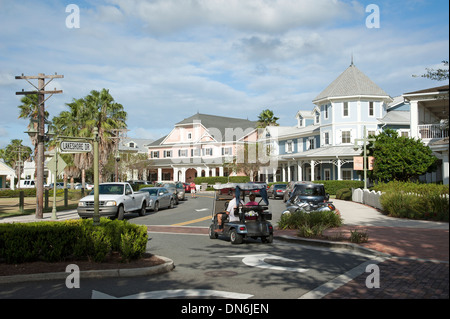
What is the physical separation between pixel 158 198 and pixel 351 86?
1040 inches

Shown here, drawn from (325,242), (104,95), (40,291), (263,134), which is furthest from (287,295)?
(263,134)

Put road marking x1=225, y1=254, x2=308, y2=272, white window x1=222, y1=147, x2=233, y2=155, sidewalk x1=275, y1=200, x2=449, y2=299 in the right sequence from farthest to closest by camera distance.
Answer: white window x1=222, y1=147, x2=233, y2=155 < road marking x1=225, y1=254, x2=308, y2=272 < sidewalk x1=275, y1=200, x2=449, y2=299

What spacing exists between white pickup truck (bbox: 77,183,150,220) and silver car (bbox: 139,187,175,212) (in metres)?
2.15

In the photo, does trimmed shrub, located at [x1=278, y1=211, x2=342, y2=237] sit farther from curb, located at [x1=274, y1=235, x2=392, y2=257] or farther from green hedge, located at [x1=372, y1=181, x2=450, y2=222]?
green hedge, located at [x1=372, y1=181, x2=450, y2=222]

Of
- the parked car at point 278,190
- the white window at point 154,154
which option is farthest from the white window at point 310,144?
the white window at point 154,154

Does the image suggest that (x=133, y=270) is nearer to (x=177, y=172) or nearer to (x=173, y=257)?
(x=173, y=257)

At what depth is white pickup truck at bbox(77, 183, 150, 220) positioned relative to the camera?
1994 centimetres

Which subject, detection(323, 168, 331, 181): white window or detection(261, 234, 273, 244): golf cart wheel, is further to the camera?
detection(323, 168, 331, 181): white window

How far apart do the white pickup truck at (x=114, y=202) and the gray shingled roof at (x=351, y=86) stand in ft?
90.2

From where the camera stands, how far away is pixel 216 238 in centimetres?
1464

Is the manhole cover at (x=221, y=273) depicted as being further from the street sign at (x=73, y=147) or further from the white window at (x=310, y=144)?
the white window at (x=310, y=144)

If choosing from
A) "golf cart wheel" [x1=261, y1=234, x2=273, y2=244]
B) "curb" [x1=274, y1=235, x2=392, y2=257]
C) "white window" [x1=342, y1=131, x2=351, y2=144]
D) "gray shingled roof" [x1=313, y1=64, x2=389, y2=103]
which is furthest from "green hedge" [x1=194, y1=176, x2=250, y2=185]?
"golf cart wheel" [x1=261, y1=234, x2=273, y2=244]

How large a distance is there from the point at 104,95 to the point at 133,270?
144 feet

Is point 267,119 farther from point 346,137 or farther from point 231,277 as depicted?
point 231,277
